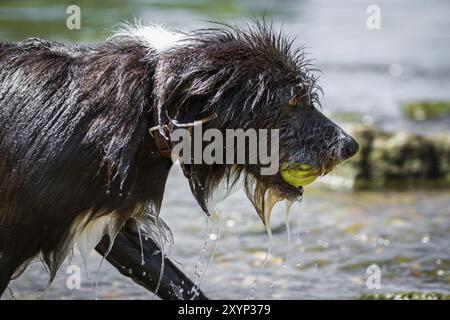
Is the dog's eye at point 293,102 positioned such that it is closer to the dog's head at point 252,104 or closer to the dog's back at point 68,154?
the dog's head at point 252,104

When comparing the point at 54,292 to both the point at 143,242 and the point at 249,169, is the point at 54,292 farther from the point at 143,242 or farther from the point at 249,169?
the point at 249,169

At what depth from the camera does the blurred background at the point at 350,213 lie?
7422mm

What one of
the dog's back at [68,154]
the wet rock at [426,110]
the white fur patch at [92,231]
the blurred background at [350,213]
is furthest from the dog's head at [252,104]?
the wet rock at [426,110]

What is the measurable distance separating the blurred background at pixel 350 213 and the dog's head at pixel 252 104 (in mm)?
642

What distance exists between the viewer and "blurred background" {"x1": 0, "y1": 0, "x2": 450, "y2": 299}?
742 centimetres

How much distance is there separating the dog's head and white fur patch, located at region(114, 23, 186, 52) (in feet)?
0.21

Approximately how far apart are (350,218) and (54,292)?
2924mm

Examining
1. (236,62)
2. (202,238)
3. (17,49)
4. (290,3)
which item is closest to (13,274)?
(17,49)

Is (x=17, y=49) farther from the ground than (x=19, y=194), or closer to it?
farther from the ground

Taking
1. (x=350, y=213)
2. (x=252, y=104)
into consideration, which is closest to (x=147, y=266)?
(x=252, y=104)

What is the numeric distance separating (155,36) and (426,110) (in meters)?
7.26

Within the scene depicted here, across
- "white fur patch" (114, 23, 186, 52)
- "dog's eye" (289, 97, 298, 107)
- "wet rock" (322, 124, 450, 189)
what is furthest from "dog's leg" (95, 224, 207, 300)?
→ "wet rock" (322, 124, 450, 189)

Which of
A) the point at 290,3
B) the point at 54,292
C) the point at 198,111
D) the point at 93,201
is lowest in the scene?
the point at 54,292

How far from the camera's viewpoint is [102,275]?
7.65m
